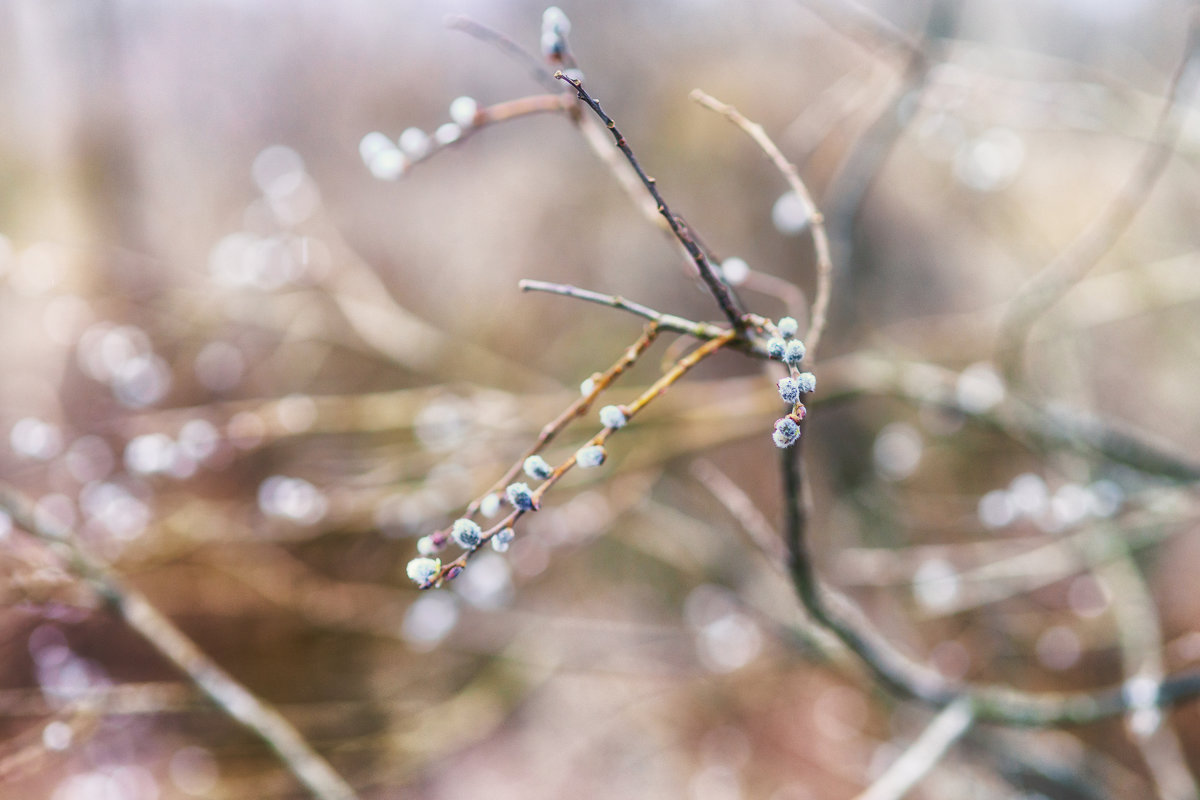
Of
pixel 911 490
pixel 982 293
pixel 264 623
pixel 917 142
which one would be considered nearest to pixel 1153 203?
pixel 982 293

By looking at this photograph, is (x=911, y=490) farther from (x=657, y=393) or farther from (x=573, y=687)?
(x=657, y=393)

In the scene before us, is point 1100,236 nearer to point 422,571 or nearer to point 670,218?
point 670,218

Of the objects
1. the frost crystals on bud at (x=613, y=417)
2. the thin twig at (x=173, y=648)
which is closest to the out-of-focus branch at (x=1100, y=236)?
the frost crystals on bud at (x=613, y=417)

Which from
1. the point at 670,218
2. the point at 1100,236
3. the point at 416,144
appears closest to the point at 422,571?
the point at 670,218

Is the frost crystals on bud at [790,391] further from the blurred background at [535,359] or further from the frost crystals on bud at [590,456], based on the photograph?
the blurred background at [535,359]

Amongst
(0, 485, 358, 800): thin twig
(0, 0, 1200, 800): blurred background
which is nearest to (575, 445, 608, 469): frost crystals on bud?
(0, 485, 358, 800): thin twig

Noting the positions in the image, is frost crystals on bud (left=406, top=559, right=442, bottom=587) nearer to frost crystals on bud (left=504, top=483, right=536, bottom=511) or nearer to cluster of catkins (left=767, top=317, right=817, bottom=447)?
frost crystals on bud (left=504, top=483, right=536, bottom=511)

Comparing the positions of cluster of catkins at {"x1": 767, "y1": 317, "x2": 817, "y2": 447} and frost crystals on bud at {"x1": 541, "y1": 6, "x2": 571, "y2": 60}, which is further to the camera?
frost crystals on bud at {"x1": 541, "y1": 6, "x2": 571, "y2": 60}
